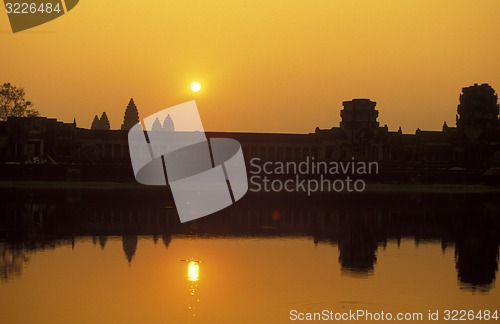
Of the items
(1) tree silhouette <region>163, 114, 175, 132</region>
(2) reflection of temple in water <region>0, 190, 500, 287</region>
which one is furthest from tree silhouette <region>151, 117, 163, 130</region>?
(2) reflection of temple in water <region>0, 190, 500, 287</region>

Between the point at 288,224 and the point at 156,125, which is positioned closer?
the point at 288,224

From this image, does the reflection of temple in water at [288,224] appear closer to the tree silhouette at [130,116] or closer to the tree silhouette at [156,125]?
the tree silhouette at [156,125]

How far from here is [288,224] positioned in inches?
1984

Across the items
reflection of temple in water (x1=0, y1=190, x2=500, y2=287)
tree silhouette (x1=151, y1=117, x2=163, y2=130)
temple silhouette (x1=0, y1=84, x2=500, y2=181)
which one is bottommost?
reflection of temple in water (x1=0, y1=190, x2=500, y2=287)

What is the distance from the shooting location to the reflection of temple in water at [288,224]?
123 ft

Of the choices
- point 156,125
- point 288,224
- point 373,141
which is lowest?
point 288,224

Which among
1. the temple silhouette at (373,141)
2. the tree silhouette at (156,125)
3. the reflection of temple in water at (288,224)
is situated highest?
the tree silhouette at (156,125)

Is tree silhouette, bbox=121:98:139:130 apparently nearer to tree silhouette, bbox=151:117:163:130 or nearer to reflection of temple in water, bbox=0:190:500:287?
tree silhouette, bbox=151:117:163:130

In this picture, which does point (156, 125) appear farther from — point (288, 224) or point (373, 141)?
point (288, 224)

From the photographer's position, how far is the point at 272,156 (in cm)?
13300

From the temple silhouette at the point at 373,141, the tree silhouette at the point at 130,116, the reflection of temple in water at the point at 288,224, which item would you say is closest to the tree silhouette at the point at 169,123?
the tree silhouette at the point at 130,116

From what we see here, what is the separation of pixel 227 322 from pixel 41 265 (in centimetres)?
1103

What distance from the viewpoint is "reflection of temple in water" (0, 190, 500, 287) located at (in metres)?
37.4

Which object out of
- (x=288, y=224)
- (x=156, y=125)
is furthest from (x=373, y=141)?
(x=288, y=224)
